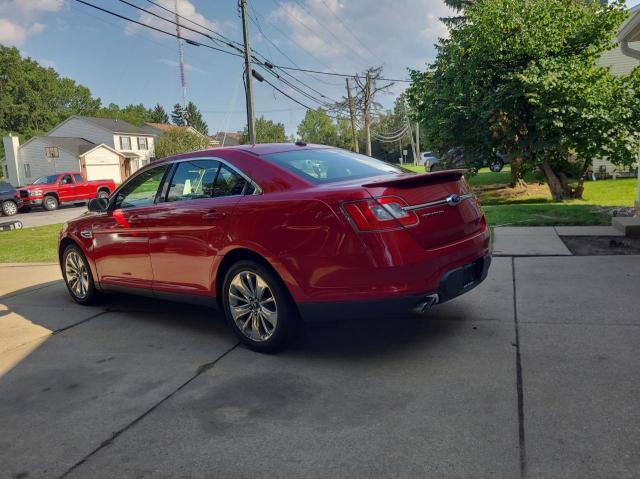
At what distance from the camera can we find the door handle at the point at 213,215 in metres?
4.18

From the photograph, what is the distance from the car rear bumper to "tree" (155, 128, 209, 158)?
5104 cm

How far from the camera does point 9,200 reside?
76.8ft

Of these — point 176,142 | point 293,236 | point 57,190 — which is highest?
point 176,142

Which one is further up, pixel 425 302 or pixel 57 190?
pixel 57 190

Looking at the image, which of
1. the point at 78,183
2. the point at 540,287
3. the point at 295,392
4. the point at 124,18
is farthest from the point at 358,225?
the point at 78,183

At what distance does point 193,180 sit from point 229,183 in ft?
1.66

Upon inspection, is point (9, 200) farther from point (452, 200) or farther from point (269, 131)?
point (269, 131)

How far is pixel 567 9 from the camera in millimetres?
13789

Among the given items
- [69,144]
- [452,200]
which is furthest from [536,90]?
[69,144]

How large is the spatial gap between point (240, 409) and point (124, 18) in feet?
45.3

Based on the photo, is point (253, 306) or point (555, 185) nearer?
point (253, 306)

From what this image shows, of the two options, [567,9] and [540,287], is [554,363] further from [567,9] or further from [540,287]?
[567,9]

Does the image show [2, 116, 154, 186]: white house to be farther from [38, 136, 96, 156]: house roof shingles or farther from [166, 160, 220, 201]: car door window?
[166, 160, 220, 201]: car door window

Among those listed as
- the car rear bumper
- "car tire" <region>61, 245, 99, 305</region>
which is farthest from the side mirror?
the car rear bumper
